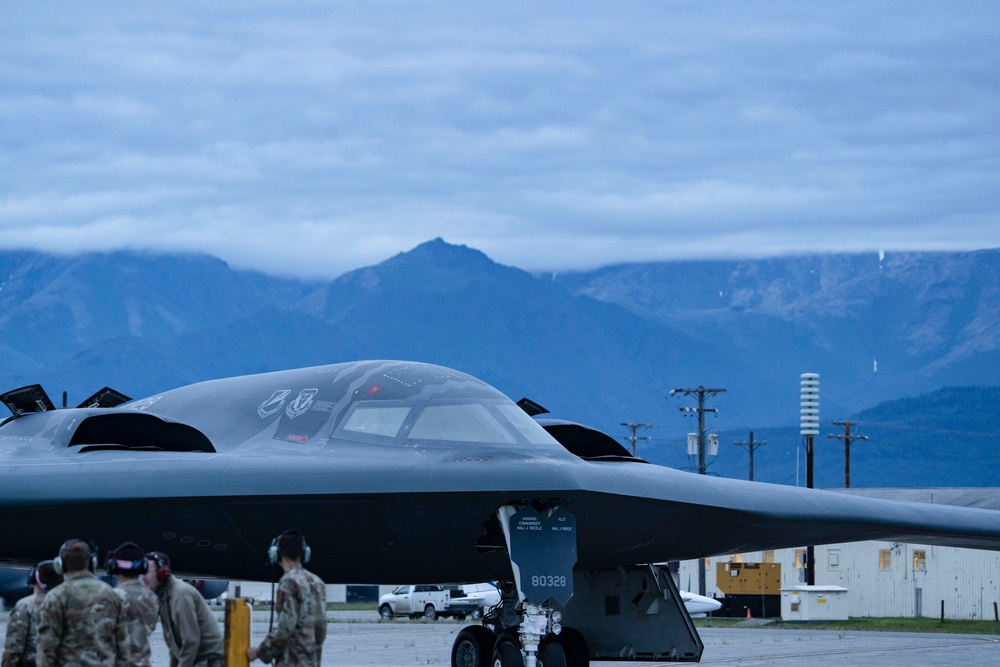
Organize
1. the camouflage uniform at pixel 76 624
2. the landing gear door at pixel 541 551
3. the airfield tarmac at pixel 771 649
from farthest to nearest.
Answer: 1. the airfield tarmac at pixel 771 649
2. the landing gear door at pixel 541 551
3. the camouflage uniform at pixel 76 624

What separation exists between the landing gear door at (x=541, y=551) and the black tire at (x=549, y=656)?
1.02 m

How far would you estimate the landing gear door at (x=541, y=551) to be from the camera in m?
11.5

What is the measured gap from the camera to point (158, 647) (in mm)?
25297

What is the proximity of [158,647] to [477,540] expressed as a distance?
14.6 metres

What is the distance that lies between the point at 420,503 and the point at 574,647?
10.3 feet

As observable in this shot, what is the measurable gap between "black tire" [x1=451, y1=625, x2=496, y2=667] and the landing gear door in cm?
252

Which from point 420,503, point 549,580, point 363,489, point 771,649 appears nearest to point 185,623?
point 363,489

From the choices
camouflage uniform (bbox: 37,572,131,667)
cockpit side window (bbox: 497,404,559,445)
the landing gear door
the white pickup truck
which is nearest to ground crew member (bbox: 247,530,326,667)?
camouflage uniform (bbox: 37,572,131,667)

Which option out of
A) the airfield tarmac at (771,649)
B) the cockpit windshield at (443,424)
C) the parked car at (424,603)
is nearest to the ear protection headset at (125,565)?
the cockpit windshield at (443,424)

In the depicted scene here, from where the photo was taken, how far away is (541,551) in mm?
11672

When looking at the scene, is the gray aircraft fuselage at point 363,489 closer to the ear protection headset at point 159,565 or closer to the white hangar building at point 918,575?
the ear protection headset at point 159,565

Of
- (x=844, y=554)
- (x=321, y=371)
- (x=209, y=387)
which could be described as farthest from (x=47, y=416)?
(x=844, y=554)

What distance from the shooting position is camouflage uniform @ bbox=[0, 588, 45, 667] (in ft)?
29.3

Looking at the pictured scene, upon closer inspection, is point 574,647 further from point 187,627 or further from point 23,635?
point 23,635
